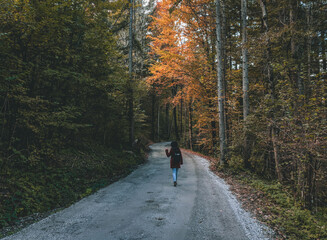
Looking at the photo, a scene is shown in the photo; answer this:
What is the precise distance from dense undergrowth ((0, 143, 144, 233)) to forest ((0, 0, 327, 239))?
0.11ft

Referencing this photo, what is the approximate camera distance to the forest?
18.2 feet

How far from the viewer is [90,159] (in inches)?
381

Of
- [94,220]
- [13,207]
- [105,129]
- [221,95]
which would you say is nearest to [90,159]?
[105,129]

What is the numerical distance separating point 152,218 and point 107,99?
8.27 m

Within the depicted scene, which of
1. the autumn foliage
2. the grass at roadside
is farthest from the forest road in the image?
the autumn foliage

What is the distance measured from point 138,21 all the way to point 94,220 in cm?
2118

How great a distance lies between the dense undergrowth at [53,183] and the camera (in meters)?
5.05

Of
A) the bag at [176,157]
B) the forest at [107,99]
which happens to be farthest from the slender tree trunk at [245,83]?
the bag at [176,157]

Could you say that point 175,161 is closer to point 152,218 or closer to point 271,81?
point 152,218

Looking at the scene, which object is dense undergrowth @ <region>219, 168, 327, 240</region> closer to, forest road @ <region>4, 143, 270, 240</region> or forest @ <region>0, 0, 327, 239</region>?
forest @ <region>0, 0, 327, 239</region>

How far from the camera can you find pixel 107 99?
37.3 ft

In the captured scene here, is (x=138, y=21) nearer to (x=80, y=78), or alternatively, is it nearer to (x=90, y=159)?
(x=80, y=78)

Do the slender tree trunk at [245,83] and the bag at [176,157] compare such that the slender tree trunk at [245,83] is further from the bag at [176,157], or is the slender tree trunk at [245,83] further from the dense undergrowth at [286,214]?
the bag at [176,157]

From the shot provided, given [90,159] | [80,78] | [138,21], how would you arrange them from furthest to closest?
[138,21] → [90,159] → [80,78]
